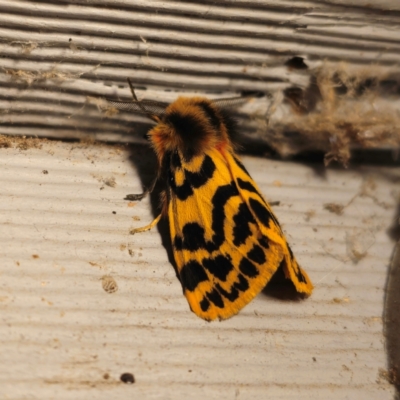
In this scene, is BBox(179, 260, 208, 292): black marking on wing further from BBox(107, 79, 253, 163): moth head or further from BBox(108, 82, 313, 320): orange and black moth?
BBox(107, 79, 253, 163): moth head

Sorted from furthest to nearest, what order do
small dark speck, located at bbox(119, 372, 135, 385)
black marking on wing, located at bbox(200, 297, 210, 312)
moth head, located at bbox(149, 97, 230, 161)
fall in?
moth head, located at bbox(149, 97, 230, 161) → black marking on wing, located at bbox(200, 297, 210, 312) → small dark speck, located at bbox(119, 372, 135, 385)

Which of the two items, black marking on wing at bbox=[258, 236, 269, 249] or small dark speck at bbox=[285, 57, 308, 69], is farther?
small dark speck at bbox=[285, 57, 308, 69]

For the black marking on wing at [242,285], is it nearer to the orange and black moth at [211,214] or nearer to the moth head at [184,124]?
the orange and black moth at [211,214]

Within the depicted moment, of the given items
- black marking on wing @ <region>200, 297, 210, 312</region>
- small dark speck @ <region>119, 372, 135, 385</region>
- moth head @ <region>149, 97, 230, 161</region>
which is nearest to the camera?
small dark speck @ <region>119, 372, 135, 385</region>

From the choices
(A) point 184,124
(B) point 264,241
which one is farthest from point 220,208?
(A) point 184,124

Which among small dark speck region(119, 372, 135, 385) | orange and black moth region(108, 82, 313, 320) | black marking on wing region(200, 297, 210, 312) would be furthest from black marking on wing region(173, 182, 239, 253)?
small dark speck region(119, 372, 135, 385)

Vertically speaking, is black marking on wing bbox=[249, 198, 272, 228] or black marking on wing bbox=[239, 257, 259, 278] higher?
black marking on wing bbox=[249, 198, 272, 228]

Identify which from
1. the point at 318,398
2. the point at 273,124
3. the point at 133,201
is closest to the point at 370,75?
the point at 273,124

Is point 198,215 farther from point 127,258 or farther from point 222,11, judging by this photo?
point 222,11
